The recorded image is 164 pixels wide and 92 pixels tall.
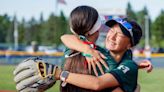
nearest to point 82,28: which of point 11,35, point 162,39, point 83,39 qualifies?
point 83,39

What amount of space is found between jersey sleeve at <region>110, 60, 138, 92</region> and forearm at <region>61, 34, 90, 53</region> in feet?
0.68

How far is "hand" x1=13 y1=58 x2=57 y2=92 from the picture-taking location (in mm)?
2449

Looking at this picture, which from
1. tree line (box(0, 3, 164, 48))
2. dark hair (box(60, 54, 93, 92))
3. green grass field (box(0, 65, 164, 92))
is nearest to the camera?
dark hair (box(60, 54, 93, 92))

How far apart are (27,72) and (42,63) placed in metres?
0.09

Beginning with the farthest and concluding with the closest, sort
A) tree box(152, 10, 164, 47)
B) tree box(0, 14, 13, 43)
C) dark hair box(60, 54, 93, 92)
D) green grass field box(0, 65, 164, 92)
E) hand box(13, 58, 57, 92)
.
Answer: tree box(0, 14, 13, 43) < tree box(152, 10, 164, 47) < green grass field box(0, 65, 164, 92) < dark hair box(60, 54, 93, 92) < hand box(13, 58, 57, 92)

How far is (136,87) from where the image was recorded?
2.85 m

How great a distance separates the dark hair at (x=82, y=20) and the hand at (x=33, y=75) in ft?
1.03

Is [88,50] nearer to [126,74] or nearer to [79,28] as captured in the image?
[79,28]

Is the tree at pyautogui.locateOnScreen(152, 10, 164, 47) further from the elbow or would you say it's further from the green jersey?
the elbow

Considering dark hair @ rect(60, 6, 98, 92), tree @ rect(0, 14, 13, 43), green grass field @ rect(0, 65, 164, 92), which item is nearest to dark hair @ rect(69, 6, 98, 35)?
dark hair @ rect(60, 6, 98, 92)

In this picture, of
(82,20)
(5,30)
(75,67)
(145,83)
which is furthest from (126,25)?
(5,30)

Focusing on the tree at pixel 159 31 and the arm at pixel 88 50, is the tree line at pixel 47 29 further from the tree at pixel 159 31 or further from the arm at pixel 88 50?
the arm at pixel 88 50

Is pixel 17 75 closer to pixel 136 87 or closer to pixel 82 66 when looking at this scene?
pixel 82 66

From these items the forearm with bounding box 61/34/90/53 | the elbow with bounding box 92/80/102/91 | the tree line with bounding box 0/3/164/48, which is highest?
the forearm with bounding box 61/34/90/53
